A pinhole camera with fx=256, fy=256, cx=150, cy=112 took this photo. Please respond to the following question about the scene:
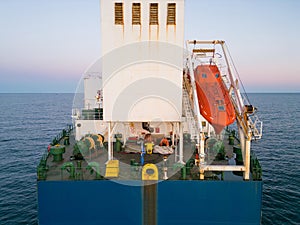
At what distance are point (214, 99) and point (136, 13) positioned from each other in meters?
5.87

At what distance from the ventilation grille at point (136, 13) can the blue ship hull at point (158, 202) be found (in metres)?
7.70

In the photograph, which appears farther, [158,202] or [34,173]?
[34,173]

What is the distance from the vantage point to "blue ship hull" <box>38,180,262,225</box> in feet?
36.8

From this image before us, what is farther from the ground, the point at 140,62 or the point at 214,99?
the point at 140,62

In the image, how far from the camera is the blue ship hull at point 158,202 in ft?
36.8

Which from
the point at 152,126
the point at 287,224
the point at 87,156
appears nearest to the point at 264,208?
the point at 287,224

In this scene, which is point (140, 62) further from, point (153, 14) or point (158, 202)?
point (158, 202)

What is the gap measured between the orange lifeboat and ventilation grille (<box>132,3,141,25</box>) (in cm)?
470

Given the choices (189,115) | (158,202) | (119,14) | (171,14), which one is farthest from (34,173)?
(171,14)

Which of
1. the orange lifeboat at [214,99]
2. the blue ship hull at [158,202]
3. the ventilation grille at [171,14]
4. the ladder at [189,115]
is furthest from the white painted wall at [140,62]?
the blue ship hull at [158,202]

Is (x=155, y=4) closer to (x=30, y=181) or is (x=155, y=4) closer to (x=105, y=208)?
(x=105, y=208)

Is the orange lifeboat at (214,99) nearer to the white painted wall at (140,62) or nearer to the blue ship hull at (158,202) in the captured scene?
the white painted wall at (140,62)

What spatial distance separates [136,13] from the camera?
12586mm

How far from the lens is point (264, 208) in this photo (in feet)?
61.1
